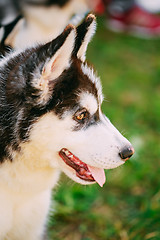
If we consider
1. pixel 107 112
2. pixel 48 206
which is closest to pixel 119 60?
pixel 107 112

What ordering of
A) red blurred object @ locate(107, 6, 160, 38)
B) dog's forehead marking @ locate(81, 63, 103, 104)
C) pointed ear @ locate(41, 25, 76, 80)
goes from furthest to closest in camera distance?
red blurred object @ locate(107, 6, 160, 38), dog's forehead marking @ locate(81, 63, 103, 104), pointed ear @ locate(41, 25, 76, 80)

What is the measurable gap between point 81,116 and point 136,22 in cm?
626

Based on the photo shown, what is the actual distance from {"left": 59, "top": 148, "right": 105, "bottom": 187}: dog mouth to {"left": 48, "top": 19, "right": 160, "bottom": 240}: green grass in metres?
0.82

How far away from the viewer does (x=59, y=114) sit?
2.12 meters

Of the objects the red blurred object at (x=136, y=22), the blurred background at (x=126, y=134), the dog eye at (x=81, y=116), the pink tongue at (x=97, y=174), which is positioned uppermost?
the dog eye at (x=81, y=116)

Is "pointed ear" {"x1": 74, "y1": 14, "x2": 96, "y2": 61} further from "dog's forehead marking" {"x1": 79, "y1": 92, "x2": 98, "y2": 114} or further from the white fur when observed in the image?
"dog's forehead marking" {"x1": 79, "y1": 92, "x2": 98, "y2": 114}

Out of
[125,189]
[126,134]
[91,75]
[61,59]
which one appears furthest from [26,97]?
[126,134]

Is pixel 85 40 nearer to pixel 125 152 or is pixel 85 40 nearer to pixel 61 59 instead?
pixel 61 59

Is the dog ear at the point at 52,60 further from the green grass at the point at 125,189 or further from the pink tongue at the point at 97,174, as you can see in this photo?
the green grass at the point at 125,189

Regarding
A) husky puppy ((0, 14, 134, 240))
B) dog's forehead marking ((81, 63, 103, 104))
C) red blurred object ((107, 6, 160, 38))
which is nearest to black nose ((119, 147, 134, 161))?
husky puppy ((0, 14, 134, 240))

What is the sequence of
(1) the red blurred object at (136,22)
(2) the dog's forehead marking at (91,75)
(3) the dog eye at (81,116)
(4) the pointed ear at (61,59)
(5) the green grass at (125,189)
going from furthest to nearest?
(1) the red blurred object at (136,22) < (5) the green grass at (125,189) < (2) the dog's forehead marking at (91,75) < (3) the dog eye at (81,116) < (4) the pointed ear at (61,59)

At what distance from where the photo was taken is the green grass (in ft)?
10.2

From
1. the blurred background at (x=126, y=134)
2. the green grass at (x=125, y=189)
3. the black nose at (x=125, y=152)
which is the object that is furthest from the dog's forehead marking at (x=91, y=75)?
the green grass at (x=125, y=189)

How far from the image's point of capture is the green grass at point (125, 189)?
123 inches
